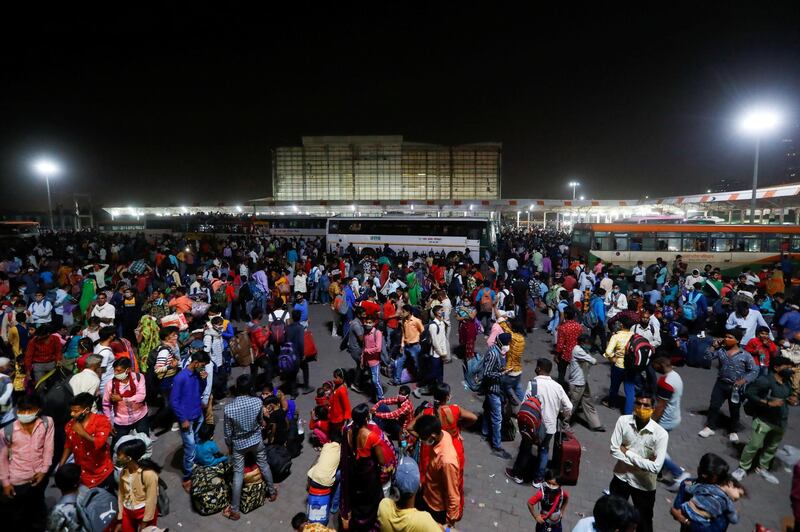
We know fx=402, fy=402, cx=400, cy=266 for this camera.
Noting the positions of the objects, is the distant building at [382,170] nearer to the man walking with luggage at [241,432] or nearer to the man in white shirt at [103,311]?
the man in white shirt at [103,311]

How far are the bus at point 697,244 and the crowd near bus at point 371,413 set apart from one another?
6438 mm

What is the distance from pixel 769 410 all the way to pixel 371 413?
13.5ft

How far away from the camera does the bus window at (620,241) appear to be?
607 inches

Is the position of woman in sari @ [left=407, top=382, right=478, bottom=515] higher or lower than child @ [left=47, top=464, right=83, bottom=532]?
higher

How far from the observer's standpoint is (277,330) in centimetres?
614

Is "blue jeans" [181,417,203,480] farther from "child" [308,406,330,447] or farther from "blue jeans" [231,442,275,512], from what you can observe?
"child" [308,406,330,447]

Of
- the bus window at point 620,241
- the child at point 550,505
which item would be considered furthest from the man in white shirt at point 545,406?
the bus window at point 620,241

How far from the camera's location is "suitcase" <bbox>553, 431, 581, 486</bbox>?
402 cm

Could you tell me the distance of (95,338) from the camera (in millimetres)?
5715

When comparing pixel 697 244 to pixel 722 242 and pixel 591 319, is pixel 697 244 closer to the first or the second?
pixel 722 242

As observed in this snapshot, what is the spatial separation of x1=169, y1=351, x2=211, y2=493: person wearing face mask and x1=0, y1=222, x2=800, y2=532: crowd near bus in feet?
0.06

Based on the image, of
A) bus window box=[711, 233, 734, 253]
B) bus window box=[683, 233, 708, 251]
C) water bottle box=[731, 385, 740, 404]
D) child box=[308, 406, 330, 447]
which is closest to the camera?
child box=[308, 406, 330, 447]

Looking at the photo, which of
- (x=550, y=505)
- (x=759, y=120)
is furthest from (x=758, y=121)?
(x=550, y=505)

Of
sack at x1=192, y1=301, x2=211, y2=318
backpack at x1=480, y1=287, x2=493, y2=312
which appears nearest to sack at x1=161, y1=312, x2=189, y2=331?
sack at x1=192, y1=301, x2=211, y2=318
